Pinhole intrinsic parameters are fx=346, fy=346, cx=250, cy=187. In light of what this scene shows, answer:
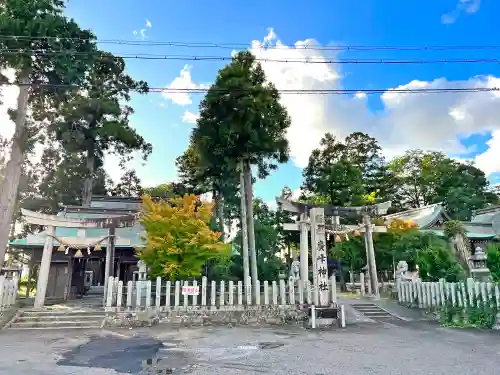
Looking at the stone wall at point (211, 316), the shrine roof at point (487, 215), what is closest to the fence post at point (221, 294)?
the stone wall at point (211, 316)

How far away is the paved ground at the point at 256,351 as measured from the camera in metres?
6.00

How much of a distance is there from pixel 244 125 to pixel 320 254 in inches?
270

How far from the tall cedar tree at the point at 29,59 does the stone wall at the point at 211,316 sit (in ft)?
21.4

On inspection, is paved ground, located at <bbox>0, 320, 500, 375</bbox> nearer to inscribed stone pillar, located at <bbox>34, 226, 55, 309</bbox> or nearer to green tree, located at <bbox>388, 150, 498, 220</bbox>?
inscribed stone pillar, located at <bbox>34, 226, 55, 309</bbox>

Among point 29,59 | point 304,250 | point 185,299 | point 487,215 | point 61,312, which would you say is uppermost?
point 29,59

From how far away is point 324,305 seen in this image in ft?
38.2

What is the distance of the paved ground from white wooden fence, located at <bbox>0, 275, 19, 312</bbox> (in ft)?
7.96

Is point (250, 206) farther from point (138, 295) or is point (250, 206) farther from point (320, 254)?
point (138, 295)

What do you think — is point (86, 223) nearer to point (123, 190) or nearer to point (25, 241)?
point (25, 241)

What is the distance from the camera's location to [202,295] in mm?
11898

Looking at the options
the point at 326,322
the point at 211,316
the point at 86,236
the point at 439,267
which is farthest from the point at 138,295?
the point at 439,267

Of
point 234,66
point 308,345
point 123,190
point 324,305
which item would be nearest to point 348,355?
point 308,345

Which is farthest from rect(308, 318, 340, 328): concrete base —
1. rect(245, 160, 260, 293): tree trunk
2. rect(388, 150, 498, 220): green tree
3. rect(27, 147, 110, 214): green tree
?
rect(388, 150, 498, 220): green tree

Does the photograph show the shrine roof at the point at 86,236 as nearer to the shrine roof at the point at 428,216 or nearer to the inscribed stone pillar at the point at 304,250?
the inscribed stone pillar at the point at 304,250
